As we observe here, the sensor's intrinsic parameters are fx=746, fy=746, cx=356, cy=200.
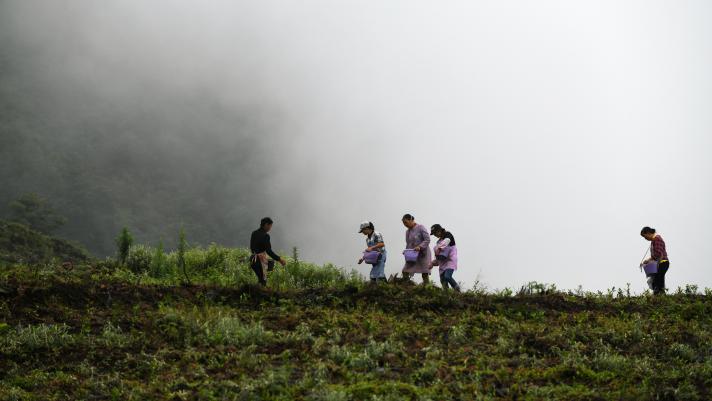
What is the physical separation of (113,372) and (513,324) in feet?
23.8

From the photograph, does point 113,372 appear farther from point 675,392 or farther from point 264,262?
point 675,392

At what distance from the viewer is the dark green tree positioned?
91406mm

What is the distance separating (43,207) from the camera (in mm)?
96750

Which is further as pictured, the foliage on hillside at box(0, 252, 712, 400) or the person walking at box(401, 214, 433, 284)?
the person walking at box(401, 214, 433, 284)

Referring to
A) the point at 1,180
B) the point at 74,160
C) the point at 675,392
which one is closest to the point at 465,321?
the point at 675,392

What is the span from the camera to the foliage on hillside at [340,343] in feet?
33.8

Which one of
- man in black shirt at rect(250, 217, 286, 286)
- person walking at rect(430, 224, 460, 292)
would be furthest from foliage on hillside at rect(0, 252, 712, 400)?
person walking at rect(430, 224, 460, 292)

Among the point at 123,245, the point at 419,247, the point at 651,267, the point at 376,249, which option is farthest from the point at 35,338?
the point at 651,267

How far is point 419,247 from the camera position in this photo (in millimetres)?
18172

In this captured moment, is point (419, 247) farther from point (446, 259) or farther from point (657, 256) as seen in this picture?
point (657, 256)

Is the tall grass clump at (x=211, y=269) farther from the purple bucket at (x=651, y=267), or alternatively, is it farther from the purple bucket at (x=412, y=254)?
the purple bucket at (x=651, y=267)

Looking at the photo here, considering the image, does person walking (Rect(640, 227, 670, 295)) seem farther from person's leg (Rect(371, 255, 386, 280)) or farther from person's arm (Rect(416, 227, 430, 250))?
person's leg (Rect(371, 255, 386, 280))

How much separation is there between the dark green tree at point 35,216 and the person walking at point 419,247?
8205 cm

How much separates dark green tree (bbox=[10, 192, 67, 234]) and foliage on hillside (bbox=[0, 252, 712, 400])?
81334 millimetres
